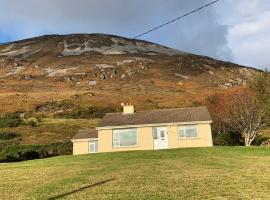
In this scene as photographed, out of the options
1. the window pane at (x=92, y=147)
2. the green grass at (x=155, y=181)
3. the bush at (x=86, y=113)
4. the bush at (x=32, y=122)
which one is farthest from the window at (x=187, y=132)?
the bush at (x=86, y=113)

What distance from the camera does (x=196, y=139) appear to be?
44594 mm

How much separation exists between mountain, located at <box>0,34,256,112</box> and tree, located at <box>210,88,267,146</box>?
3820 cm

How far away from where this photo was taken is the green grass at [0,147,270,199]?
53.4 feet

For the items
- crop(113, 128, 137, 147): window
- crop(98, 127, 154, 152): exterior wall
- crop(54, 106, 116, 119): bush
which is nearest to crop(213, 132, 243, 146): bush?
crop(98, 127, 154, 152): exterior wall

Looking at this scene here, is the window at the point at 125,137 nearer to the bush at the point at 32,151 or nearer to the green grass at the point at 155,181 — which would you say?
the bush at the point at 32,151

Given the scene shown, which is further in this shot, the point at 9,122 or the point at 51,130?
the point at 9,122

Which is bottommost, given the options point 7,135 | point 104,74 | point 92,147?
point 92,147

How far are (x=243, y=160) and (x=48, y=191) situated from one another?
14.4 metres

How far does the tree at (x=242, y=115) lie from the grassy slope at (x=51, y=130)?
2416 centimetres

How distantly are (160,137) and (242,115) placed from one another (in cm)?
1440

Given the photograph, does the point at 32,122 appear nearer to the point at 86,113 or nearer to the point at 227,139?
the point at 86,113

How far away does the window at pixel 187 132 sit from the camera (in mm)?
44781

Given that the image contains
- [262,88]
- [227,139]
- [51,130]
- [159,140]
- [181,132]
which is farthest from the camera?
[51,130]

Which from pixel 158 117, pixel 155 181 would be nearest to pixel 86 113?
pixel 158 117
